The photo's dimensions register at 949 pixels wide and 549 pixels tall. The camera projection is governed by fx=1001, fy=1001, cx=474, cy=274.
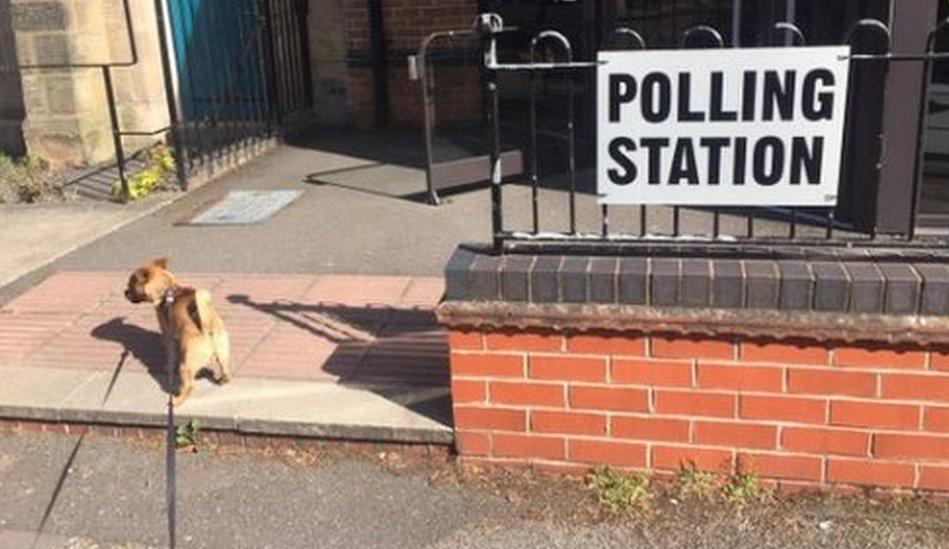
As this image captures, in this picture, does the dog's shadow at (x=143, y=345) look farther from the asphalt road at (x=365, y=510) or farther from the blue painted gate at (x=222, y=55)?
the blue painted gate at (x=222, y=55)

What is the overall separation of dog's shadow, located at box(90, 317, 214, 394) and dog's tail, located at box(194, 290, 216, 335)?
0.79 ft

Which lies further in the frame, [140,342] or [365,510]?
[140,342]

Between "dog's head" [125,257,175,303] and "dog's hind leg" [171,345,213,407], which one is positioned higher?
"dog's head" [125,257,175,303]

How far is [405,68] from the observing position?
9102 mm

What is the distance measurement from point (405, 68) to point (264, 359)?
208 inches

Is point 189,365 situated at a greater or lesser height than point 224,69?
lesser

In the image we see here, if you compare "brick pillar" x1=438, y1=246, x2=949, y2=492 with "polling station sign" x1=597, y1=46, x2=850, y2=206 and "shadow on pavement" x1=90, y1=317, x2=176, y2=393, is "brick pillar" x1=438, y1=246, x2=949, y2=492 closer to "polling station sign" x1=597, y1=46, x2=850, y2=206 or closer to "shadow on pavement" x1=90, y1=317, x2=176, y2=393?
"polling station sign" x1=597, y1=46, x2=850, y2=206

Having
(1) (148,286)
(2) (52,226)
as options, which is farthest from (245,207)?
(1) (148,286)

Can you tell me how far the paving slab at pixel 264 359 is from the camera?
3.78 m

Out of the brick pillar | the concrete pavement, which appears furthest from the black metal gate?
the brick pillar

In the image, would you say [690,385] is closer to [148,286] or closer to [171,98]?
[148,286]

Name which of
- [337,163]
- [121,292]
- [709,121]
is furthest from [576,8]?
[709,121]

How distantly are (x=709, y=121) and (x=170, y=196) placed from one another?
5209 mm

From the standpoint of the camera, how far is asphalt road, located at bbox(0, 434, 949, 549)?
3143mm
